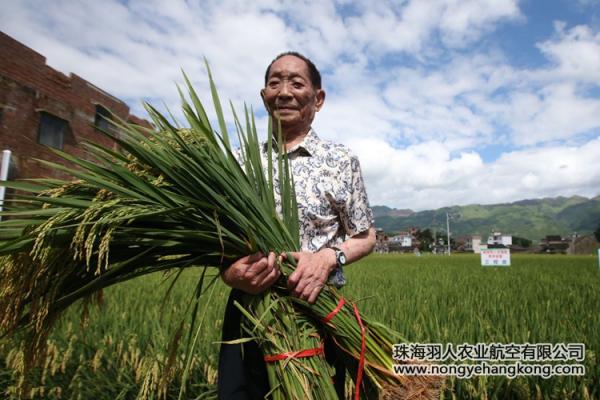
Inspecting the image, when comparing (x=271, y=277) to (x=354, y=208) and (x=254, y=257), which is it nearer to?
(x=254, y=257)

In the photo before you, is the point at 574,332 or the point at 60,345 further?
the point at 60,345

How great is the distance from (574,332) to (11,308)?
2.93 m

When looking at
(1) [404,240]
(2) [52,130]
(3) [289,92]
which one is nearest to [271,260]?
(3) [289,92]

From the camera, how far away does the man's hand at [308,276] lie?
3.40ft

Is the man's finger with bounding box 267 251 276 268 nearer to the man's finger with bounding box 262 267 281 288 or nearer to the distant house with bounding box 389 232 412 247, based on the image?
the man's finger with bounding box 262 267 281 288

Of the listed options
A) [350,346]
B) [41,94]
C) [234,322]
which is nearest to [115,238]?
[234,322]

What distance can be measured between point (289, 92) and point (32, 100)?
1246 centimetres

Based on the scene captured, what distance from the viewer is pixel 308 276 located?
3.43 feet

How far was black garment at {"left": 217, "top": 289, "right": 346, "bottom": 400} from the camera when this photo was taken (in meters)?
1.16

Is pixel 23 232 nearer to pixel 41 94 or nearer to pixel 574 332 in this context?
pixel 574 332

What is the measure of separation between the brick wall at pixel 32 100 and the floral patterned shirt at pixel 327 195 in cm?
950

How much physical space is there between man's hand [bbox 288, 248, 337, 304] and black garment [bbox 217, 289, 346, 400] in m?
0.23

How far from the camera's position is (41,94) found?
436 inches

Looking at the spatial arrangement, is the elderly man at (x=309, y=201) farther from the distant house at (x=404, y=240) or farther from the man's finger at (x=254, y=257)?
the distant house at (x=404, y=240)
